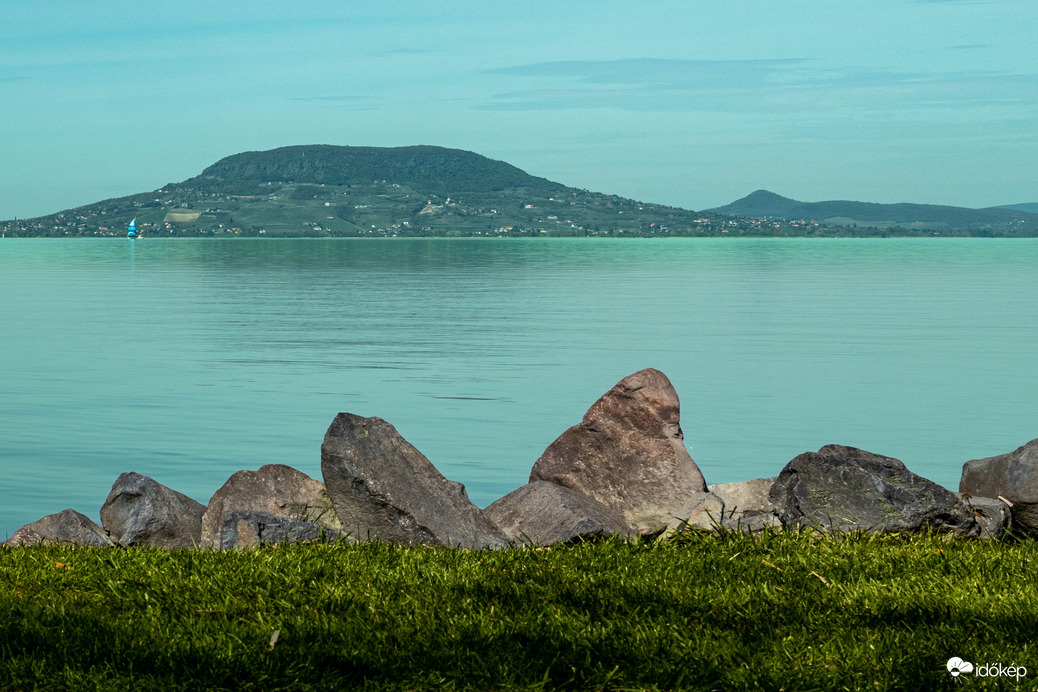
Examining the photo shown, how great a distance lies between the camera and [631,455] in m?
8.80

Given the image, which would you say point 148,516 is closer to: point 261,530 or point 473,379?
point 261,530

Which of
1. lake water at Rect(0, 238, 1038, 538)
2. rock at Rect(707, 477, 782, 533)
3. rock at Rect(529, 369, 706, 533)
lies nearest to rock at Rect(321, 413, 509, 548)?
rock at Rect(529, 369, 706, 533)

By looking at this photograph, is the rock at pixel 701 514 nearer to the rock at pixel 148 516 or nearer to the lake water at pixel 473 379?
the rock at pixel 148 516

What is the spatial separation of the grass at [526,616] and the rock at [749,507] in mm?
324

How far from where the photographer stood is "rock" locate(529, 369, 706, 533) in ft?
28.3

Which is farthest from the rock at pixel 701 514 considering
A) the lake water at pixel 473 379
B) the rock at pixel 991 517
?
the lake water at pixel 473 379

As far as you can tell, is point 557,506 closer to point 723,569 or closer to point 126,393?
point 723,569

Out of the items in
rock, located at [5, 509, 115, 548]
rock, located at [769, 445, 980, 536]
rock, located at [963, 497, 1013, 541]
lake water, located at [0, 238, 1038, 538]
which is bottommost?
lake water, located at [0, 238, 1038, 538]

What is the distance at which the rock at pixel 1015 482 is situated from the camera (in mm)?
7832

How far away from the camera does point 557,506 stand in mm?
7617

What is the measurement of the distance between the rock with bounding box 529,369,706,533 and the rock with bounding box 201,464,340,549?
192cm

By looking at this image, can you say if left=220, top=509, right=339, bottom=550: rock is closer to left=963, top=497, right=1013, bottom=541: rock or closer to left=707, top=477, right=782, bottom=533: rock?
left=707, top=477, right=782, bottom=533: rock

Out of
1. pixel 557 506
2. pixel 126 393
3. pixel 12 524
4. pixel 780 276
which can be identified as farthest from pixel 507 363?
pixel 780 276

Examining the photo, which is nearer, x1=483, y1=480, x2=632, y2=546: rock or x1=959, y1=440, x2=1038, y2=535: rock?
x1=483, y1=480, x2=632, y2=546: rock
